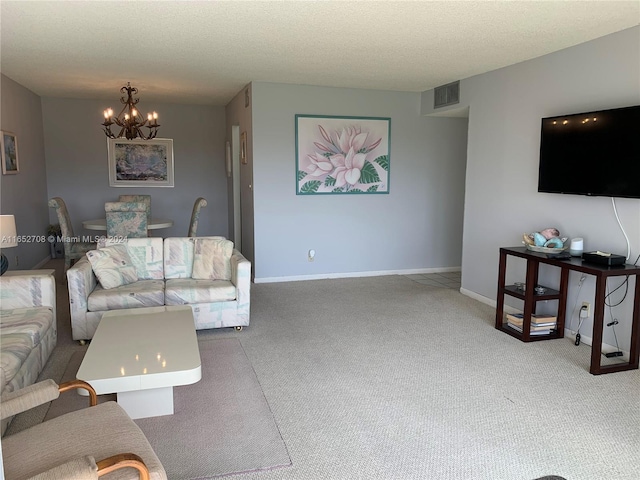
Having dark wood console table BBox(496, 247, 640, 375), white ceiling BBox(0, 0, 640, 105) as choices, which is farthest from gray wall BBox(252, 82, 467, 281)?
dark wood console table BBox(496, 247, 640, 375)

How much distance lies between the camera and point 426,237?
6.47m

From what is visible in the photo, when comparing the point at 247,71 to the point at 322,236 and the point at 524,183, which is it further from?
the point at 524,183

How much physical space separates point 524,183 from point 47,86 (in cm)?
580

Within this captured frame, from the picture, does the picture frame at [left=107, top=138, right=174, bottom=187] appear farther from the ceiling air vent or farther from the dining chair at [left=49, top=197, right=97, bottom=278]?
the ceiling air vent

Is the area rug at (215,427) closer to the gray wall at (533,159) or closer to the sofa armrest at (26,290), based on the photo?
the sofa armrest at (26,290)

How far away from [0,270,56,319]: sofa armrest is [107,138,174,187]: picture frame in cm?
450

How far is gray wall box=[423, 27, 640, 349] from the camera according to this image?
3512 mm

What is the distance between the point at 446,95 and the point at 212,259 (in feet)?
10.7

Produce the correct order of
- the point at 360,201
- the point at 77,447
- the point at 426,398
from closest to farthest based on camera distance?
1. the point at 77,447
2. the point at 426,398
3. the point at 360,201

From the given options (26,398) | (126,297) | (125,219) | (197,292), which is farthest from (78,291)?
(26,398)

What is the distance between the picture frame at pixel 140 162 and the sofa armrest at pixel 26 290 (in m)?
4.50

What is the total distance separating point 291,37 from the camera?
371 cm

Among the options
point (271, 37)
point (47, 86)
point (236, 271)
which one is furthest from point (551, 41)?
point (47, 86)

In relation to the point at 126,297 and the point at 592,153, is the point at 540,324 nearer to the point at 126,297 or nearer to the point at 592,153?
the point at 592,153
